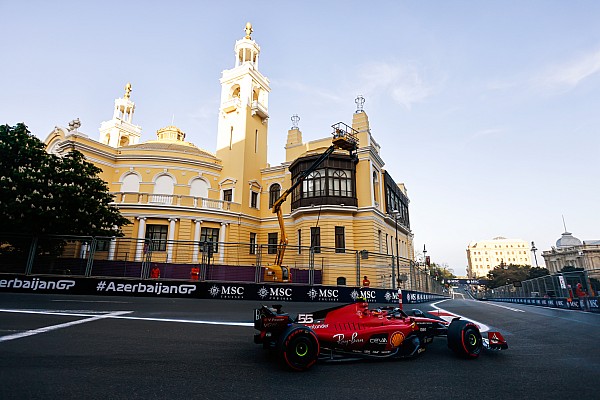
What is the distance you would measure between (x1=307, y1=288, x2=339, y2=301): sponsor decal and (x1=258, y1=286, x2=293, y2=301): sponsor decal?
3.34ft

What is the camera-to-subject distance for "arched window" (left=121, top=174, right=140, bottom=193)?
3525 cm

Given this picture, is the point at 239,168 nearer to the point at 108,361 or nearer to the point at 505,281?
the point at 108,361

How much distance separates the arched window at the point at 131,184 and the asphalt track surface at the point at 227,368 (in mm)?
29534

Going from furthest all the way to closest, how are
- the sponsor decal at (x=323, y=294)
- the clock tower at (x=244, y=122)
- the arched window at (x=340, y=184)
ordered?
1. the clock tower at (x=244, y=122)
2. the arched window at (x=340, y=184)
3. the sponsor decal at (x=323, y=294)

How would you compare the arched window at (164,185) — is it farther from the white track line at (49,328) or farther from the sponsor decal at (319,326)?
the sponsor decal at (319,326)

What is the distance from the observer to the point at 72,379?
4098 millimetres

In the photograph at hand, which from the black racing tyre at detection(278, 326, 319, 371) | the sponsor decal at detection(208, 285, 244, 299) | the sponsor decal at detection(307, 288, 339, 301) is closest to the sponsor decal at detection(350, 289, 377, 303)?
the sponsor decal at detection(307, 288, 339, 301)

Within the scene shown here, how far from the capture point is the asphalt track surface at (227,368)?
394 centimetres

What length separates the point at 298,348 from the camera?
5078mm

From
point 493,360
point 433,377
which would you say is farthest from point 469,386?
point 493,360

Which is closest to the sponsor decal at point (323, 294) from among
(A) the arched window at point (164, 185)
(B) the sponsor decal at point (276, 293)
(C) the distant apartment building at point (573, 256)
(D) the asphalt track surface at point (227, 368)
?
(B) the sponsor decal at point (276, 293)

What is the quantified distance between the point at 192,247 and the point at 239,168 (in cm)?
2272

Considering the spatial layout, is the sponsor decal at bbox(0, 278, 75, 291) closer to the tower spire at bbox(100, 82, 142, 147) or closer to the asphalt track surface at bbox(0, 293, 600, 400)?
the asphalt track surface at bbox(0, 293, 600, 400)

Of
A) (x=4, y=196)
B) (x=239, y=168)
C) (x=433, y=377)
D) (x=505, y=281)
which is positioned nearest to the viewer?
(x=433, y=377)
